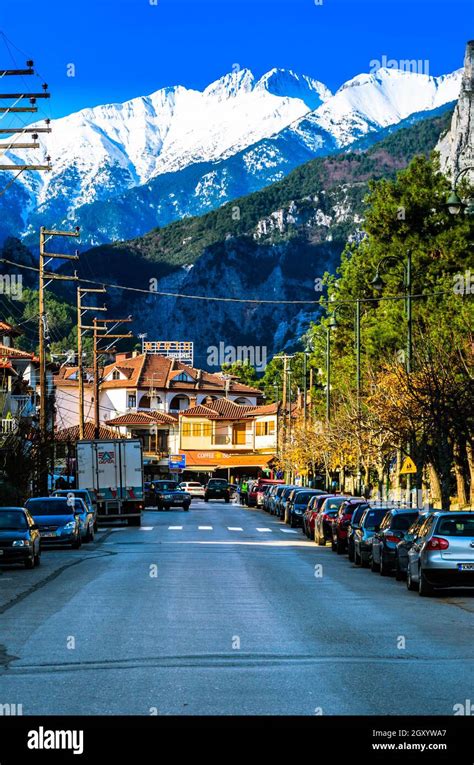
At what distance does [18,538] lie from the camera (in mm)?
29484

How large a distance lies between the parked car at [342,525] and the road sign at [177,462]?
98.4 metres

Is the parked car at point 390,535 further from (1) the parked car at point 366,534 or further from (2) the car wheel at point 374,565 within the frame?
(1) the parked car at point 366,534

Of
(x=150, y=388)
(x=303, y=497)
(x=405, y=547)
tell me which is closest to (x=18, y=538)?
(x=405, y=547)

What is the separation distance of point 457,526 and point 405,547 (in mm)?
3277

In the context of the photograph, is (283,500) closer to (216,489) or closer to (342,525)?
(342,525)

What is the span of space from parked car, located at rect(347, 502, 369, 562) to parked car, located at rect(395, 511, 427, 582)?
210 inches

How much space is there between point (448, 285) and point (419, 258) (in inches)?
169

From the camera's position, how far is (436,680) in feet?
41.3

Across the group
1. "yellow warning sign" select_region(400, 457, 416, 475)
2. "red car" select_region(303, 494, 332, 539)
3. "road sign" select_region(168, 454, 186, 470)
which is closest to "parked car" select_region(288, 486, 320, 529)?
"red car" select_region(303, 494, 332, 539)

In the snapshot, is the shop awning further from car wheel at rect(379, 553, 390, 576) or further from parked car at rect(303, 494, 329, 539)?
car wheel at rect(379, 553, 390, 576)

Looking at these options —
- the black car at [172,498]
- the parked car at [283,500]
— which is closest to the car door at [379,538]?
the parked car at [283,500]
